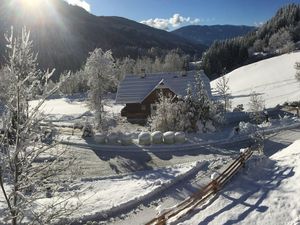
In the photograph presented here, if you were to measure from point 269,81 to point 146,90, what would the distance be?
54090 mm

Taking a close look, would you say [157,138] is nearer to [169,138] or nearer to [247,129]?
[169,138]

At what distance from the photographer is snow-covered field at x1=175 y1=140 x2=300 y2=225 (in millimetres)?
15242

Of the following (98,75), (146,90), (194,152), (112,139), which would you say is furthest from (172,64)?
(194,152)

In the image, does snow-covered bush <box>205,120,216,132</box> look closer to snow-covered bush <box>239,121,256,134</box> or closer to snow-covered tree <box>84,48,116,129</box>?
snow-covered bush <box>239,121,256,134</box>

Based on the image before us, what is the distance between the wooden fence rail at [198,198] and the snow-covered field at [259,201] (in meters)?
0.33

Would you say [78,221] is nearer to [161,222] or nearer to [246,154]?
[161,222]

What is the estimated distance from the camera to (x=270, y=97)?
271ft

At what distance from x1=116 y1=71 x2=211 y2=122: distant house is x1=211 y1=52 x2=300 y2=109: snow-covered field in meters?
21.3

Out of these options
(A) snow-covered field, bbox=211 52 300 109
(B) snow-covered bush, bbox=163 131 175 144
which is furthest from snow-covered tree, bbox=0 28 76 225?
(A) snow-covered field, bbox=211 52 300 109

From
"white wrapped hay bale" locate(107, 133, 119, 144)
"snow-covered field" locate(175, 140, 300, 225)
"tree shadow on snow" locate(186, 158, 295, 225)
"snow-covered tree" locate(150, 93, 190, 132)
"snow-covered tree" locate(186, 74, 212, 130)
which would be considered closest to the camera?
"snow-covered field" locate(175, 140, 300, 225)

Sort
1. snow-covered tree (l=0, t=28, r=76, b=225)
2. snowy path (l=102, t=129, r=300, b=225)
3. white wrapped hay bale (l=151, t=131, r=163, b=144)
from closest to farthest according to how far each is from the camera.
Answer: snow-covered tree (l=0, t=28, r=76, b=225)
snowy path (l=102, t=129, r=300, b=225)
white wrapped hay bale (l=151, t=131, r=163, b=144)

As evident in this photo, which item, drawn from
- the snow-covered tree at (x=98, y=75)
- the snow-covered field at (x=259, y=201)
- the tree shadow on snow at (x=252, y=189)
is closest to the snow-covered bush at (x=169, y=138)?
the snow-covered tree at (x=98, y=75)

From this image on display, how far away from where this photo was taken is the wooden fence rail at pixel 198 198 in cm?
1579

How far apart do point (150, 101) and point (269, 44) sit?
155m
